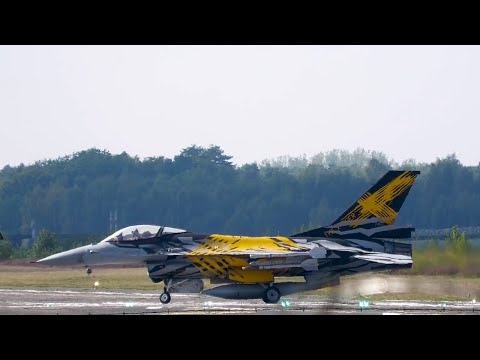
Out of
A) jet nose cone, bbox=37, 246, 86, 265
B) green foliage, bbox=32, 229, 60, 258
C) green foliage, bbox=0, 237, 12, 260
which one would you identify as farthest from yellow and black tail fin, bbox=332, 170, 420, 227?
green foliage, bbox=0, 237, 12, 260

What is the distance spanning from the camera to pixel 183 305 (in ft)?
86.3

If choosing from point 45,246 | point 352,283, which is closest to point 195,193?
point 45,246

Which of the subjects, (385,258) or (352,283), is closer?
(385,258)

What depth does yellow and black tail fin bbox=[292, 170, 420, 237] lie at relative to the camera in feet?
91.6

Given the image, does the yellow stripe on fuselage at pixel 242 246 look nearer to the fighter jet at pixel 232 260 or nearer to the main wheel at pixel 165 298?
the fighter jet at pixel 232 260

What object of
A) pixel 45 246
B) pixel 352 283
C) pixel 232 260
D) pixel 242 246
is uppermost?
pixel 45 246

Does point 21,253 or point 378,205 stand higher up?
point 378,205

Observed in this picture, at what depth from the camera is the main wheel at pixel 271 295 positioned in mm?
26422

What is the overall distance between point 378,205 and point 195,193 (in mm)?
28678

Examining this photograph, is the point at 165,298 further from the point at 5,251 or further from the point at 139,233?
the point at 5,251

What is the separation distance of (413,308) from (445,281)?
6.88m
